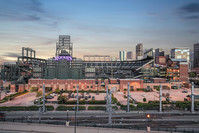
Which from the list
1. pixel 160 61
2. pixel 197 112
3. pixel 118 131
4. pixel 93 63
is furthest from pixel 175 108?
pixel 160 61

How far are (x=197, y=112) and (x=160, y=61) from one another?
15323 cm

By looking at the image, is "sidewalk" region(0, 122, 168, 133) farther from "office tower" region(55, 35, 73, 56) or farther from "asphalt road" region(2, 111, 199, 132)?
"office tower" region(55, 35, 73, 56)

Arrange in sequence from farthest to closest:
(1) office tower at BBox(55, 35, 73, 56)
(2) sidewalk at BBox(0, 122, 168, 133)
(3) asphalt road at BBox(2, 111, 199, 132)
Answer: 1. (1) office tower at BBox(55, 35, 73, 56)
2. (3) asphalt road at BBox(2, 111, 199, 132)
3. (2) sidewalk at BBox(0, 122, 168, 133)

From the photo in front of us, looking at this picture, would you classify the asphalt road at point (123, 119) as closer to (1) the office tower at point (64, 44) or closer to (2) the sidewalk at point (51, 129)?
(2) the sidewalk at point (51, 129)

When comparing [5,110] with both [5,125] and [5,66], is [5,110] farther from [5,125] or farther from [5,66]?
[5,66]

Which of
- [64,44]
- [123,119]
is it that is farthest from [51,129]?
[64,44]

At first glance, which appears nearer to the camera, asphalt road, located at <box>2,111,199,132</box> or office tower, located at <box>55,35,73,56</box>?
asphalt road, located at <box>2,111,199,132</box>

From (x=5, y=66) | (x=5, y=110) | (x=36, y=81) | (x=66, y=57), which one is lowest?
(x=5, y=110)

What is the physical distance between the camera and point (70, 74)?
3580 inches

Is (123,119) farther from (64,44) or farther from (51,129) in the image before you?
(64,44)

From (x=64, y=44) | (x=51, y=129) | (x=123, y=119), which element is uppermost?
(x=64, y=44)

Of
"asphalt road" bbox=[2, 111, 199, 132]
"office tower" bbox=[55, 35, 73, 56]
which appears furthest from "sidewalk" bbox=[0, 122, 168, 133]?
"office tower" bbox=[55, 35, 73, 56]

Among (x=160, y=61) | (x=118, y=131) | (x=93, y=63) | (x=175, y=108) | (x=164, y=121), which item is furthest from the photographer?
(x=160, y=61)

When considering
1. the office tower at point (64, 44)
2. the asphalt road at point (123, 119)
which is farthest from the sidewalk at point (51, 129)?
the office tower at point (64, 44)
